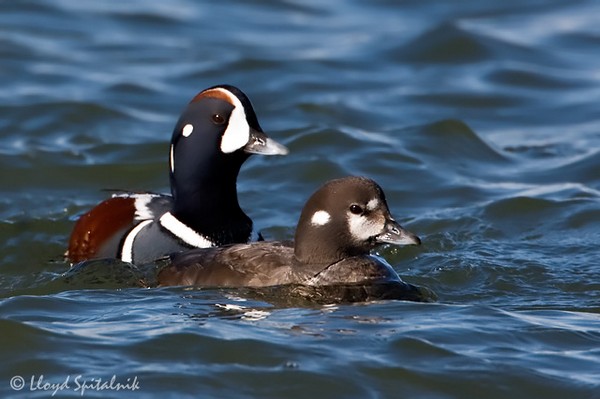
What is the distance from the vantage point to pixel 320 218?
9359 millimetres

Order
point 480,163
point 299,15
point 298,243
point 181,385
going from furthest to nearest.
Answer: point 299,15 < point 480,163 < point 298,243 < point 181,385

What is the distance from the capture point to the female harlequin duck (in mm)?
9344

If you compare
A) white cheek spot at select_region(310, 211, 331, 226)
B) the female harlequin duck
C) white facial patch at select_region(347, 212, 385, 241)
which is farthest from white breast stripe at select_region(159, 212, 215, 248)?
white facial patch at select_region(347, 212, 385, 241)

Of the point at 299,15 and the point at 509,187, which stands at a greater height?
the point at 299,15

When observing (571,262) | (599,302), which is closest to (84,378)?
(599,302)

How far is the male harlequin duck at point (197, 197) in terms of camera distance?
1060 centimetres

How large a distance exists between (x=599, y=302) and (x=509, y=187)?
421 cm

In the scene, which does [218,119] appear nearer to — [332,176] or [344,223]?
[344,223]

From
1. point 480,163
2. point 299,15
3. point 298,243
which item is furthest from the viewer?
point 299,15

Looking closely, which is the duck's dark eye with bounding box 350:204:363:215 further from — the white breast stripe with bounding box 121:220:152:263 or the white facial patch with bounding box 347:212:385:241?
the white breast stripe with bounding box 121:220:152:263

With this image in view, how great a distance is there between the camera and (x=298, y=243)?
9523 millimetres

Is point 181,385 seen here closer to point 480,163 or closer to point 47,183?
point 47,183

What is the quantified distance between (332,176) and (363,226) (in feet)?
16.5

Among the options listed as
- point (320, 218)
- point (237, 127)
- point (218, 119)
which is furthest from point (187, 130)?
point (320, 218)
